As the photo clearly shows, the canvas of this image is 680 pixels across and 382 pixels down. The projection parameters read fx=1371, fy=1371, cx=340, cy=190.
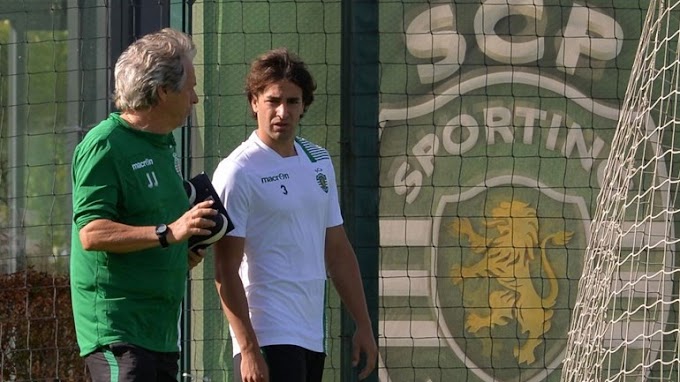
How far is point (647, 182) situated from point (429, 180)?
41.1 inches

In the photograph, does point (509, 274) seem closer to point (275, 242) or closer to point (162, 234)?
point (275, 242)

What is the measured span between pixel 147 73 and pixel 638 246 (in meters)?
3.16

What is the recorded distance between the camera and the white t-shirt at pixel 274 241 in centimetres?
467

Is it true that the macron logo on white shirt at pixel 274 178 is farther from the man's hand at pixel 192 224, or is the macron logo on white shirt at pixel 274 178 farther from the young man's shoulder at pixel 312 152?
the man's hand at pixel 192 224

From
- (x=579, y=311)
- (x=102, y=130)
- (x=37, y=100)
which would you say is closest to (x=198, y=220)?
(x=102, y=130)

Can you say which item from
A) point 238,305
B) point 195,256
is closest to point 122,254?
point 195,256

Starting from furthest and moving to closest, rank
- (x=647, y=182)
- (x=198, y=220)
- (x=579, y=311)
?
(x=647, y=182), (x=579, y=311), (x=198, y=220)

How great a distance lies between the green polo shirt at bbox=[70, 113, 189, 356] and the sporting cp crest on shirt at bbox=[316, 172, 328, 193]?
2.83 feet

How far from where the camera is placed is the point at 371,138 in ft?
21.6

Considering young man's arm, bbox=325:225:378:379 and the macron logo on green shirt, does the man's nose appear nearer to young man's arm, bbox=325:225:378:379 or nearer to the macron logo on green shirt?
young man's arm, bbox=325:225:378:379

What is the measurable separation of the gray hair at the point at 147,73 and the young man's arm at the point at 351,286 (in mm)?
1184

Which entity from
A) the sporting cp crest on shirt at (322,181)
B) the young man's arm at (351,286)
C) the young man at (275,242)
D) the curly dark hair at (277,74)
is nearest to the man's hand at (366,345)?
the young man's arm at (351,286)

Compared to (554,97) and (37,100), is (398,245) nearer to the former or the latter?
(554,97)

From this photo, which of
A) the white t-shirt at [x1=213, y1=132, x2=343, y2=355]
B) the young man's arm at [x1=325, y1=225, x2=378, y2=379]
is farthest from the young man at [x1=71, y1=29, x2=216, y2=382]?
the young man's arm at [x1=325, y1=225, x2=378, y2=379]
